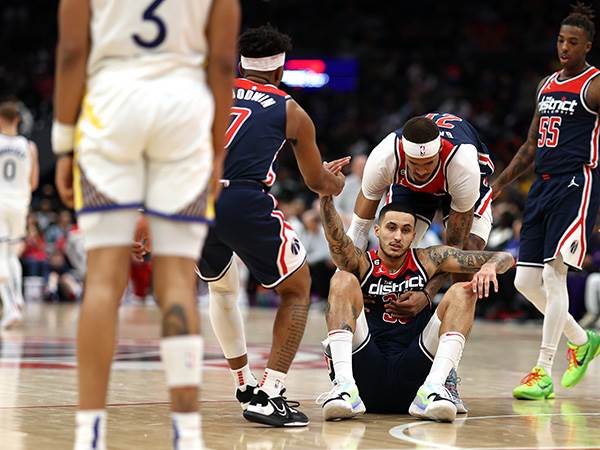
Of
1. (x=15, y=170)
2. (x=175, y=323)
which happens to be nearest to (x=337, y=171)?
(x=175, y=323)

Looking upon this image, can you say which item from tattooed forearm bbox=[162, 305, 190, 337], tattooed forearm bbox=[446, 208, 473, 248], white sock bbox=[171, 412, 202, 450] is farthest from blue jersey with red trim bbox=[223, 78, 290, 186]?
white sock bbox=[171, 412, 202, 450]

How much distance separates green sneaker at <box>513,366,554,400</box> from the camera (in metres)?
7.01

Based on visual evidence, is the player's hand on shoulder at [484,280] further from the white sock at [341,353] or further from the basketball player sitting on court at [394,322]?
the white sock at [341,353]

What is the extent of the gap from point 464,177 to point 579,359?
5.54ft

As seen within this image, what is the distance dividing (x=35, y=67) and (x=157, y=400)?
A: 21.3 meters

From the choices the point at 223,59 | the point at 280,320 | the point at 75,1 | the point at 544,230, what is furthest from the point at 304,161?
the point at 544,230

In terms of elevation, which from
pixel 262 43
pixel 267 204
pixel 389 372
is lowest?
pixel 389 372

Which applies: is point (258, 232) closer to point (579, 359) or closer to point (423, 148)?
point (423, 148)

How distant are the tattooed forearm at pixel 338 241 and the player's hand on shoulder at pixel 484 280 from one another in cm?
70

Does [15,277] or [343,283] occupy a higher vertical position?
[343,283]

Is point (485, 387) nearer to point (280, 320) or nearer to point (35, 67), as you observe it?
point (280, 320)

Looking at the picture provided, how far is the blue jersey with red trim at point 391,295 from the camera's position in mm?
6250

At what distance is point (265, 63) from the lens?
589 centimetres

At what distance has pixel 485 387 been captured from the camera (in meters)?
7.61
